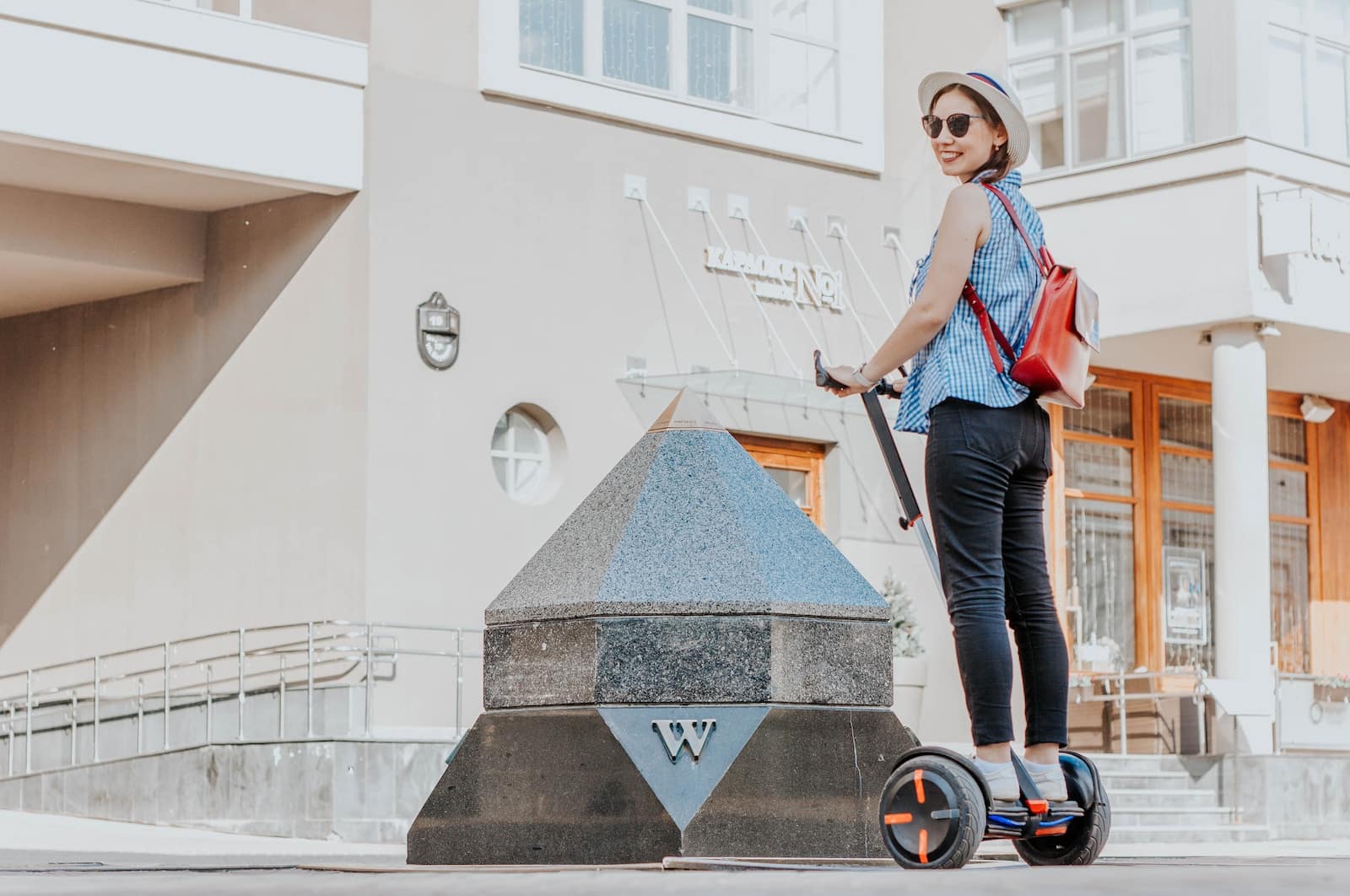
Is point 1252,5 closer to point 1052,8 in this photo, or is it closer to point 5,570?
point 1052,8

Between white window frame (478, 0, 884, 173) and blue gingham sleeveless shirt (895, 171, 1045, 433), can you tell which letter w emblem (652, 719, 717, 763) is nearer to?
blue gingham sleeveless shirt (895, 171, 1045, 433)

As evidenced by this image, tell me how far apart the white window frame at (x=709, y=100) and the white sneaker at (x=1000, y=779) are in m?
11.7

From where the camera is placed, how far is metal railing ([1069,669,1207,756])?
1714cm

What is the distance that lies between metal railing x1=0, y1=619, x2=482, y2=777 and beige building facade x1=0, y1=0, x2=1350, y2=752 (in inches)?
9.6

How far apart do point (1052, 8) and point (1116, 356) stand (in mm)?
3260

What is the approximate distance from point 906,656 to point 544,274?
13.8 feet

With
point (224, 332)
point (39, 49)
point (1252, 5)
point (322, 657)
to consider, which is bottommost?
point (322, 657)

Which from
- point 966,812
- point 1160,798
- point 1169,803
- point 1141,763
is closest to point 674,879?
point 966,812

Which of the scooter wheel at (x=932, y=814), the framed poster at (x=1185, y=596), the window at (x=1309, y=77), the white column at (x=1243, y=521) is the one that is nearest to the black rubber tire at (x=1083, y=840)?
the scooter wheel at (x=932, y=814)

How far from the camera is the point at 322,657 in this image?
Answer: 1506 centimetres

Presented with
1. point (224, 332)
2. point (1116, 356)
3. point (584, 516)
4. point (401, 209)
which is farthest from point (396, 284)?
point (584, 516)

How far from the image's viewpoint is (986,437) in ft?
17.2

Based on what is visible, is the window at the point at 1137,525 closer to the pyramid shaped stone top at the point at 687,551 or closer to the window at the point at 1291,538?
the window at the point at 1291,538

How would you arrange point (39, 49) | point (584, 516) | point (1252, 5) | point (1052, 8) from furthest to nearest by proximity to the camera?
point (1052, 8)
point (1252, 5)
point (39, 49)
point (584, 516)
